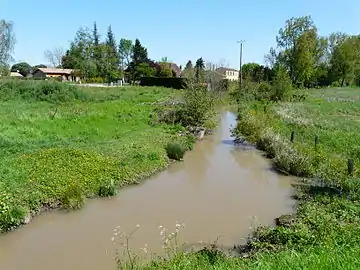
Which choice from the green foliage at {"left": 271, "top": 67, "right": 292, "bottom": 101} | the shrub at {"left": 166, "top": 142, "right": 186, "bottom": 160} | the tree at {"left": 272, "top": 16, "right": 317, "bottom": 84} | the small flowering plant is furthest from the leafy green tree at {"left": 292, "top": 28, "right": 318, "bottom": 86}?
the small flowering plant

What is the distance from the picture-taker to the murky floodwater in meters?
7.05

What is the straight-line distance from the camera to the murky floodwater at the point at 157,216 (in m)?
7.05

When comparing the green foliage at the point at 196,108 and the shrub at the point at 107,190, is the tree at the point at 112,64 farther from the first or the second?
the shrub at the point at 107,190

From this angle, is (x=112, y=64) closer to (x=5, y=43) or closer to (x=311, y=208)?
(x=5, y=43)

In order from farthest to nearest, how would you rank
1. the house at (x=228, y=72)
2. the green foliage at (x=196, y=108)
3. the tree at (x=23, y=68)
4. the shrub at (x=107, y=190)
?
1. the tree at (x=23, y=68)
2. the house at (x=228, y=72)
3. the green foliage at (x=196, y=108)
4. the shrub at (x=107, y=190)

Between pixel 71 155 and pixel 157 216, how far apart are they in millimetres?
4455

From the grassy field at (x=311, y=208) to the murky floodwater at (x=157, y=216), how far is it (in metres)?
A: 0.81

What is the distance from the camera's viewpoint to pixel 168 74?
65.3 meters

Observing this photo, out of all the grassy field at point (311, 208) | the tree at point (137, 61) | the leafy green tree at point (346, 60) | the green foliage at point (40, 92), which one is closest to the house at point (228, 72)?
the tree at point (137, 61)

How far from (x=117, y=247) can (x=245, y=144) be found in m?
11.7

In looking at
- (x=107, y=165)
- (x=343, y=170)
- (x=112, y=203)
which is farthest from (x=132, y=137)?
(x=343, y=170)

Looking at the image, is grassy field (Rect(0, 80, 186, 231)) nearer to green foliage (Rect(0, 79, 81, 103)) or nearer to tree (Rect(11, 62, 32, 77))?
green foliage (Rect(0, 79, 81, 103))

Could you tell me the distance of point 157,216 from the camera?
29.5 ft

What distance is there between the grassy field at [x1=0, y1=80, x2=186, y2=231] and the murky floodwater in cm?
47
